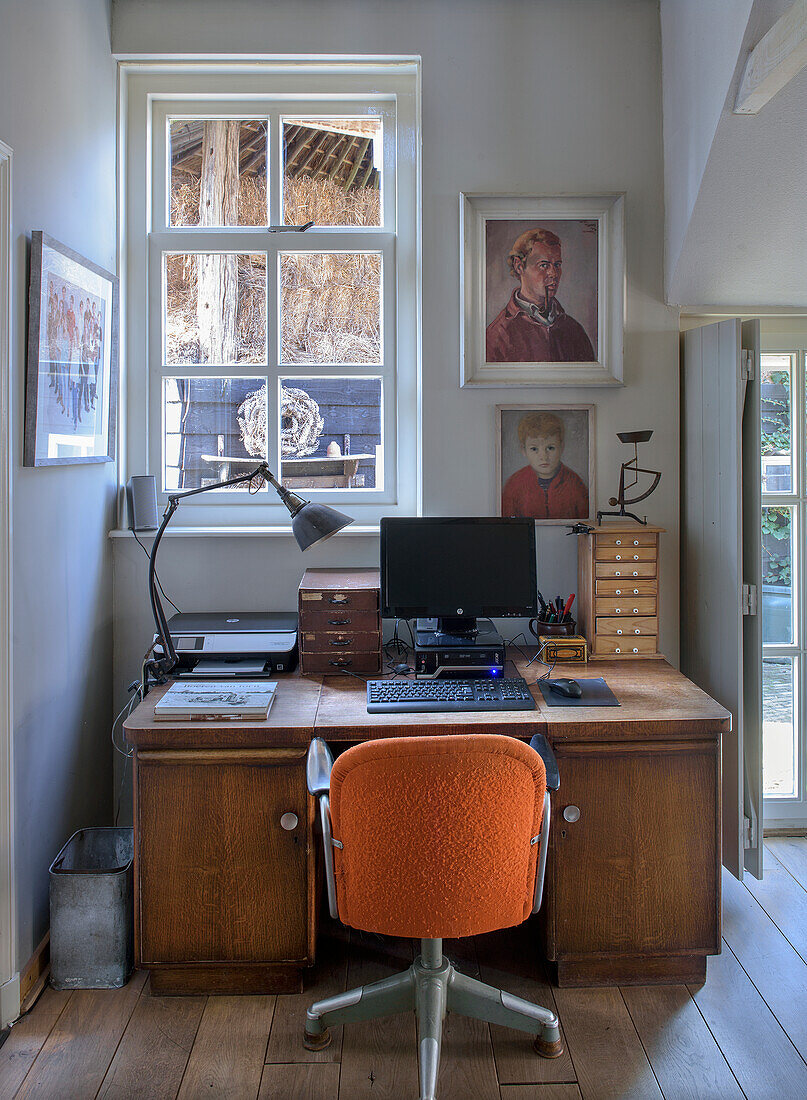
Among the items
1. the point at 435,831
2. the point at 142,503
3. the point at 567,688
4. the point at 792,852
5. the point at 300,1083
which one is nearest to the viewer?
the point at 435,831

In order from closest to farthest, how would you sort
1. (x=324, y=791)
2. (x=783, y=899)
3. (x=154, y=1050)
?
1. (x=324, y=791)
2. (x=154, y=1050)
3. (x=783, y=899)

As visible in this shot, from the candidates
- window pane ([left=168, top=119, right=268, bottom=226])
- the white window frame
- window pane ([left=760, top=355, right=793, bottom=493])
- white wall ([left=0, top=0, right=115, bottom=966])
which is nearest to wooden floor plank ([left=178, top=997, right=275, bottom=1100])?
white wall ([left=0, top=0, right=115, bottom=966])

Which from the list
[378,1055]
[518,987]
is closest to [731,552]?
[518,987]

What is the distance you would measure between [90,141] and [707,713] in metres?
2.36

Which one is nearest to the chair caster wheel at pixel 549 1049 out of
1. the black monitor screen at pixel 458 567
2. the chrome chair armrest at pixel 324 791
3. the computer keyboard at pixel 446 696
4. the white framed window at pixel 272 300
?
the chrome chair armrest at pixel 324 791

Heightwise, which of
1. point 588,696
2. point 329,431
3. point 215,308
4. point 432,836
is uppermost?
point 215,308

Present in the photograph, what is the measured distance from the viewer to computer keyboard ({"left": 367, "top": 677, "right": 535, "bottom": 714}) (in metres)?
2.16

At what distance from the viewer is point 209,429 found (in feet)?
9.66

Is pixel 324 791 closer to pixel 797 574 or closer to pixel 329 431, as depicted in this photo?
pixel 329 431

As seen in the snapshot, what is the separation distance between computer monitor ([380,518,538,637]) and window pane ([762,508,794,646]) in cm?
95

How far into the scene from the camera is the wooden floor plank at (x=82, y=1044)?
1.87 metres

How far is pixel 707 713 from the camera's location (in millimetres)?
2154

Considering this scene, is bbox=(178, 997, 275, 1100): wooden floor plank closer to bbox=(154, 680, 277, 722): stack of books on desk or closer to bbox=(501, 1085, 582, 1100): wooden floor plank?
bbox=(501, 1085, 582, 1100): wooden floor plank

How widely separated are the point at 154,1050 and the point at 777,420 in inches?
102
